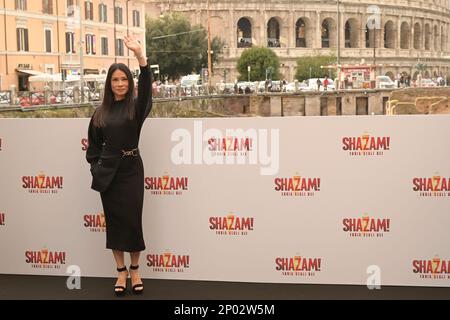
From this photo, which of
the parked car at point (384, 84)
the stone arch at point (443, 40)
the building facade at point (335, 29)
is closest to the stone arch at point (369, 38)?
the building facade at point (335, 29)

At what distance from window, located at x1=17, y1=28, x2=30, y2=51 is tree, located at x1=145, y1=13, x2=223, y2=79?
1313 cm

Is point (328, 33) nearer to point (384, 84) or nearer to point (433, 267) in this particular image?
point (384, 84)

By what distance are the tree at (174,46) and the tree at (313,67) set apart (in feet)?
35.0

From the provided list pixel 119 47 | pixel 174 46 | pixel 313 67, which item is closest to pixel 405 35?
pixel 313 67

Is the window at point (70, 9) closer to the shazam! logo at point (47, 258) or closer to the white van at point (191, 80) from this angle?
the white van at point (191, 80)

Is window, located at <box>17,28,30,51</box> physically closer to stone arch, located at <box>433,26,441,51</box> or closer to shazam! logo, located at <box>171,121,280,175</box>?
shazam! logo, located at <box>171,121,280,175</box>

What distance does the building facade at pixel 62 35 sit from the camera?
20398 millimetres

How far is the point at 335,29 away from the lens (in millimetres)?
55562

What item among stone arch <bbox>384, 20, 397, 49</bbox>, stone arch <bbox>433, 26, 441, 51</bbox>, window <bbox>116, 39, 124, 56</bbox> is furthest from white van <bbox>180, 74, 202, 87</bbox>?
stone arch <bbox>433, 26, 441, 51</bbox>

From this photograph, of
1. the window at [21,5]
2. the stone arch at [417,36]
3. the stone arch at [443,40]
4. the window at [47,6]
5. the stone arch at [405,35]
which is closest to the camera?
the window at [21,5]

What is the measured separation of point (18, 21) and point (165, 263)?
1684 centimetres

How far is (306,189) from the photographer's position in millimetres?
5117

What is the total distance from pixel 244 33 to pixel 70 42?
28.0 meters
